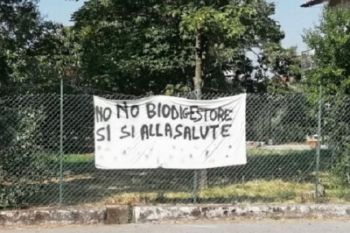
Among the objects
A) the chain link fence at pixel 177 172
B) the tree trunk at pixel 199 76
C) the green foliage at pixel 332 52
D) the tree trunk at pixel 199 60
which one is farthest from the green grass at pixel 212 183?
the tree trunk at pixel 199 60

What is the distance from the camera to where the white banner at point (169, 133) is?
1003 centimetres

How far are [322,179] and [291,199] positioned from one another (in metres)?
0.70

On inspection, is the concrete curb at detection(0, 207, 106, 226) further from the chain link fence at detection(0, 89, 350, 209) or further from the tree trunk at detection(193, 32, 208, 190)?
the tree trunk at detection(193, 32, 208, 190)

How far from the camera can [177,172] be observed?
1416cm

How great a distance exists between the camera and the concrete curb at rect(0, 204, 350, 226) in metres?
Result: 9.30

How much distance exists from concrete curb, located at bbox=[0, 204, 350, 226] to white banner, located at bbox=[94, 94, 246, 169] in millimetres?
778

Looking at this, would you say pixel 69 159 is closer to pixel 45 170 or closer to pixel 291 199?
pixel 45 170

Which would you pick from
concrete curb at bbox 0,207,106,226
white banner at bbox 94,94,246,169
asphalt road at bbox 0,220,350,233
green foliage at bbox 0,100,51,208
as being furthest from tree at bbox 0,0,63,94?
asphalt road at bbox 0,220,350,233

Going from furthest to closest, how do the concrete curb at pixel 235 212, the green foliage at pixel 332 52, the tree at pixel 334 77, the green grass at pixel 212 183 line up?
the green foliage at pixel 332 52, the tree at pixel 334 77, the green grass at pixel 212 183, the concrete curb at pixel 235 212

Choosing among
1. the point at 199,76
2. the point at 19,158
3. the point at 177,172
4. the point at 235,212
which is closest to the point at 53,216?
the point at 19,158

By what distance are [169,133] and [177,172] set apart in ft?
13.3

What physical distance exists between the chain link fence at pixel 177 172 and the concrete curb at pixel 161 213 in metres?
0.49

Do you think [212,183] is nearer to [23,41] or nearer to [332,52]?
[332,52]

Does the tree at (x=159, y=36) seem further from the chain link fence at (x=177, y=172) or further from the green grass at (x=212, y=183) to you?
the green grass at (x=212, y=183)
